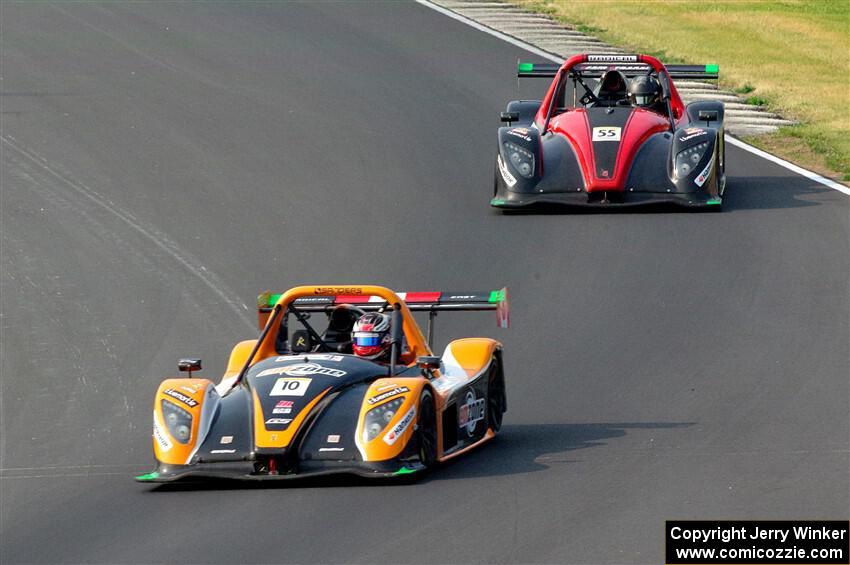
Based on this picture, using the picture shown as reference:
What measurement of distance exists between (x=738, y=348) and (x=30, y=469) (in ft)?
20.3

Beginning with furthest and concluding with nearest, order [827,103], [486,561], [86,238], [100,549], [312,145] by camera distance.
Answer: [827,103] → [312,145] → [86,238] → [100,549] → [486,561]

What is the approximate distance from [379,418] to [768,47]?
22.2 metres

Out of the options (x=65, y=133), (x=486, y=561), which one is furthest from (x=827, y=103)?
(x=486, y=561)

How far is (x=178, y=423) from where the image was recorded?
11062 mm

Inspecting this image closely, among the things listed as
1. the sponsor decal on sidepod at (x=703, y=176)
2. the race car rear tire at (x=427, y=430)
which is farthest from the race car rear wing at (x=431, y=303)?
the sponsor decal on sidepod at (x=703, y=176)

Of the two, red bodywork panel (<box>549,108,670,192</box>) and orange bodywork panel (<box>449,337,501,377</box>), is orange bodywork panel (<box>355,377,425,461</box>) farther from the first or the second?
red bodywork panel (<box>549,108,670,192</box>)

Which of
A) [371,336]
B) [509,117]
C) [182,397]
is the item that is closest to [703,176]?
[509,117]

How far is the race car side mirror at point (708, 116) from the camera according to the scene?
65.4ft

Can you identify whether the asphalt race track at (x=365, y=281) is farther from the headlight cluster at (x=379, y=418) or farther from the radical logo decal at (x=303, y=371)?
the radical logo decal at (x=303, y=371)

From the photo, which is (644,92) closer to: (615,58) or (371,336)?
(615,58)

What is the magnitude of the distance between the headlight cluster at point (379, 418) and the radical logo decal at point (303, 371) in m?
0.54

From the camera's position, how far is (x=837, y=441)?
11.6m

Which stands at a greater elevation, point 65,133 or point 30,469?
point 65,133

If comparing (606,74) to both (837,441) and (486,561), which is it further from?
(486,561)
